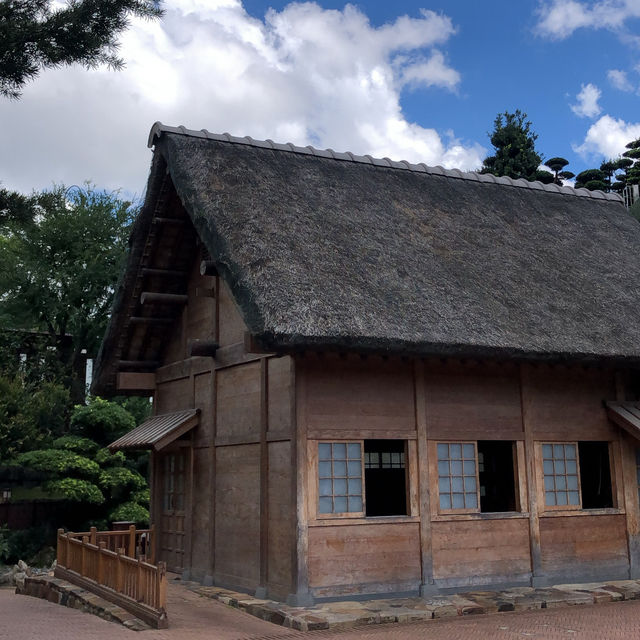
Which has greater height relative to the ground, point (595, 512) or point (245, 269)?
point (245, 269)

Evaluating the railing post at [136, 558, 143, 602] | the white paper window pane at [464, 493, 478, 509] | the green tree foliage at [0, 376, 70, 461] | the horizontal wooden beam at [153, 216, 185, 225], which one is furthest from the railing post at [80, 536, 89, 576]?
the green tree foliage at [0, 376, 70, 461]

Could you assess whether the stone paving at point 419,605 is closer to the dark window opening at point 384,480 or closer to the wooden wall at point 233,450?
the wooden wall at point 233,450

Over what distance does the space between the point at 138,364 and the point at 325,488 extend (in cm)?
663

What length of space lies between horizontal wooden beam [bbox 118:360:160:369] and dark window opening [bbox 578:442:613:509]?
8.33 m

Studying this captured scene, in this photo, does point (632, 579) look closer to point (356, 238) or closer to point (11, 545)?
point (356, 238)

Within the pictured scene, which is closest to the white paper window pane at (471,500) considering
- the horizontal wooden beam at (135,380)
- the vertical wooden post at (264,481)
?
the vertical wooden post at (264,481)

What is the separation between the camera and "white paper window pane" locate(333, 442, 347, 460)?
10.9 m

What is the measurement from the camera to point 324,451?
10.8 m

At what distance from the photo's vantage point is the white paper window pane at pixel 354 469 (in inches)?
430

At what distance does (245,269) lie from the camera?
1057 cm

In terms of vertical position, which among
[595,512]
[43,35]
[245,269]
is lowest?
[595,512]

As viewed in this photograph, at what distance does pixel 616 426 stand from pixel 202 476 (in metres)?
6.90

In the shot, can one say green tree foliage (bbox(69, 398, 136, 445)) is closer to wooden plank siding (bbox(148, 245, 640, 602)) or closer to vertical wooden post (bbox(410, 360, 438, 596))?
wooden plank siding (bbox(148, 245, 640, 602))

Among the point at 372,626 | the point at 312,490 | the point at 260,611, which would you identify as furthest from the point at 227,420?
the point at 372,626
